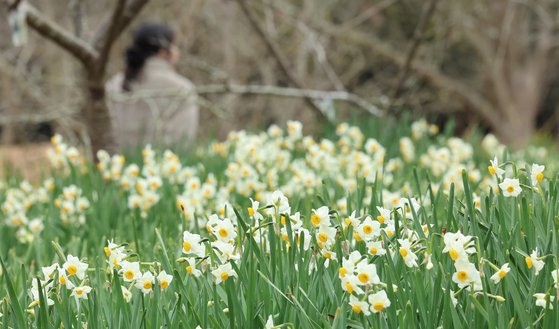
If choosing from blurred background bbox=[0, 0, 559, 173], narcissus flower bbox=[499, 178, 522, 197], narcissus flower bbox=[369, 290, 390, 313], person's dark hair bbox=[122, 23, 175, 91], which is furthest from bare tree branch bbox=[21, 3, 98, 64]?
narcissus flower bbox=[369, 290, 390, 313]

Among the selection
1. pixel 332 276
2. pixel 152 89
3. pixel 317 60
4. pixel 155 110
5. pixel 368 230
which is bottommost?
pixel 332 276

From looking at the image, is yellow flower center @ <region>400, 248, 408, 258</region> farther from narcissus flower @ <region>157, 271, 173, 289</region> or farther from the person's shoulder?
the person's shoulder

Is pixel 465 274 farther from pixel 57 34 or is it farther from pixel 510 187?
pixel 57 34

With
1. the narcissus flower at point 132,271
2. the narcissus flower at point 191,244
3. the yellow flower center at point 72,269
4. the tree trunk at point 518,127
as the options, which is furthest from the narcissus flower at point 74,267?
the tree trunk at point 518,127

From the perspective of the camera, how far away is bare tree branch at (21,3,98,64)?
14.7 ft

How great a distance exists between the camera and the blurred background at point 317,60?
708 cm

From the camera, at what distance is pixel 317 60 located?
7.54 m

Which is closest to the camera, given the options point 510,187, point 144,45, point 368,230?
point 368,230

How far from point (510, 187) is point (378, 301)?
0.64m

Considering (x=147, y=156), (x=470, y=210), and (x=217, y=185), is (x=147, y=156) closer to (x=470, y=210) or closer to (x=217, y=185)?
(x=217, y=185)

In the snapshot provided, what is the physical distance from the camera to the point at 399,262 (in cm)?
183

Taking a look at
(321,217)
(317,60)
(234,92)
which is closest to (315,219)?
(321,217)

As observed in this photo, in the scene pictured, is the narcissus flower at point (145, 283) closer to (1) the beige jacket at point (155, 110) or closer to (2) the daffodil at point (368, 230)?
(2) the daffodil at point (368, 230)

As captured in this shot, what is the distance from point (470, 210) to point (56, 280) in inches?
39.6
